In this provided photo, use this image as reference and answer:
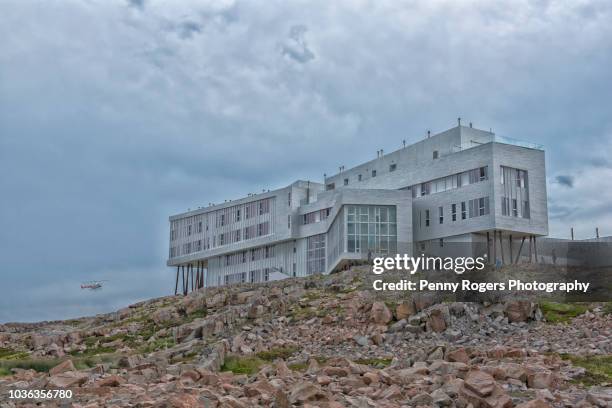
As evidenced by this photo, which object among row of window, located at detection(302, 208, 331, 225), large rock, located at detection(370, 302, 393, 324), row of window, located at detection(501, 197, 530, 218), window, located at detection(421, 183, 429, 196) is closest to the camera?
large rock, located at detection(370, 302, 393, 324)

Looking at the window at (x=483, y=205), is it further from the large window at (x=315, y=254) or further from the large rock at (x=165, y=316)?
the large rock at (x=165, y=316)

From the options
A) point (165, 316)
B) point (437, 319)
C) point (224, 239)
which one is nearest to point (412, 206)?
point (165, 316)

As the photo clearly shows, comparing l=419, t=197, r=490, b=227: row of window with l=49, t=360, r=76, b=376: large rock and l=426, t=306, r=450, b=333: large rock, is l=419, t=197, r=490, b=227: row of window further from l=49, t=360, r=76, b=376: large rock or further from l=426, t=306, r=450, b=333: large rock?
l=49, t=360, r=76, b=376: large rock

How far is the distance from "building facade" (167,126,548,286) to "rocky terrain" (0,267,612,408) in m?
9.76

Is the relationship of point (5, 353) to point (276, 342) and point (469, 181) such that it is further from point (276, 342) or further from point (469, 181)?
point (469, 181)

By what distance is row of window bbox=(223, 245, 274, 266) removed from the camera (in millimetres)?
74750

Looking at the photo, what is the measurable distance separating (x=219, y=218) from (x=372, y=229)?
29.8 meters

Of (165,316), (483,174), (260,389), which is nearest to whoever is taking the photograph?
(260,389)

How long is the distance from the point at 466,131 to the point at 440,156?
3.15 m

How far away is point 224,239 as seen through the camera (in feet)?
264

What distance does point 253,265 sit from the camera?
7675 cm

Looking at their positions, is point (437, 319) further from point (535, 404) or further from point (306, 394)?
point (535, 404)

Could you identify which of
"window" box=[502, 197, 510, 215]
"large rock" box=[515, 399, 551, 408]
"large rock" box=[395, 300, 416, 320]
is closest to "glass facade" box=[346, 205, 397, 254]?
"window" box=[502, 197, 510, 215]

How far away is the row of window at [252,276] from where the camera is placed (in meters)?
74.6
